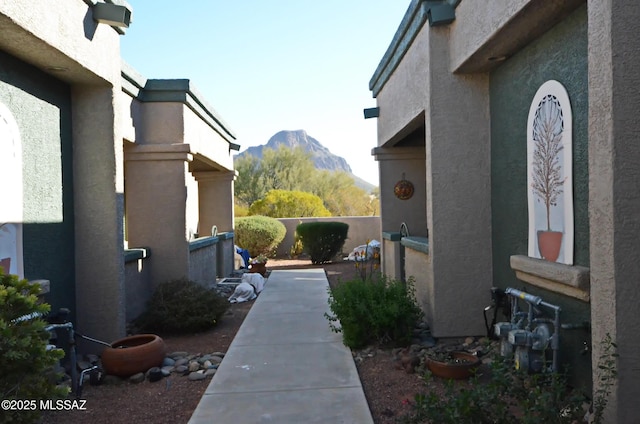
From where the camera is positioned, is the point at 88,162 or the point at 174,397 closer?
the point at 174,397

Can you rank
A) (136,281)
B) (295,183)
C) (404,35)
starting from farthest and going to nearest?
(295,183), (136,281), (404,35)

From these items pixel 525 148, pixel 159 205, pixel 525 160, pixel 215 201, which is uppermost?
pixel 525 148

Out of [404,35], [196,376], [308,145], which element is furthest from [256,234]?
[308,145]

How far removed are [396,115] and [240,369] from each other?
482 centimetres

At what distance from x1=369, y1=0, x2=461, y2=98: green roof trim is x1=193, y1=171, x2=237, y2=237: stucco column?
17.3ft

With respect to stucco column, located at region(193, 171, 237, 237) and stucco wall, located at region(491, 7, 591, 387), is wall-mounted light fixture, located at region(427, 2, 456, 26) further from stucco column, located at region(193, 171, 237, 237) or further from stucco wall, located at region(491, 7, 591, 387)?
stucco column, located at region(193, 171, 237, 237)

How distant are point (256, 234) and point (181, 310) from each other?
32.3ft

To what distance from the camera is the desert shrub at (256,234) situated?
54.7ft

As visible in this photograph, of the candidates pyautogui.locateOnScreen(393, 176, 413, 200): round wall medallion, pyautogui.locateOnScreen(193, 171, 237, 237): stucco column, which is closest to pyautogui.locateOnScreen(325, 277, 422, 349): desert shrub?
pyautogui.locateOnScreen(393, 176, 413, 200): round wall medallion

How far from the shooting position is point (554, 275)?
4.09 m

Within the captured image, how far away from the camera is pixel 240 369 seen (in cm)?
517

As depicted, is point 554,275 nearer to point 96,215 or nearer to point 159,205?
point 96,215

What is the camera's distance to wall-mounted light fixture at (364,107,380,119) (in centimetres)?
1001

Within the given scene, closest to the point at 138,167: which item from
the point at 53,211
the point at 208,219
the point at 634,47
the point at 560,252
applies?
the point at 53,211
